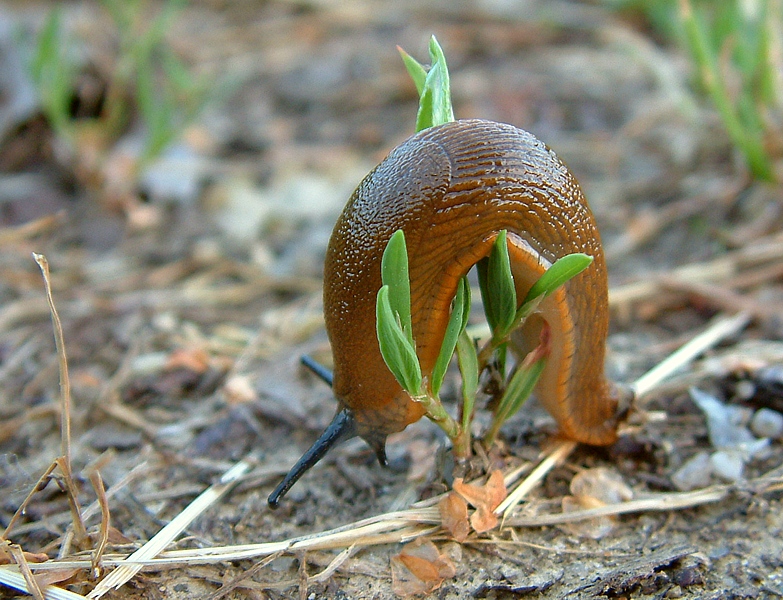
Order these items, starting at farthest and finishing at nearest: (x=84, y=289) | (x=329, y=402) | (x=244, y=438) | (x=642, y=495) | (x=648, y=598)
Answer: (x=84, y=289), (x=329, y=402), (x=244, y=438), (x=642, y=495), (x=648, y=598)

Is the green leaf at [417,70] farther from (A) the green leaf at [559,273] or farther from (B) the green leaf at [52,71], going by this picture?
(B) the green leaf at [52,71]

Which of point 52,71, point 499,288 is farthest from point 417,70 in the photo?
point 52,71

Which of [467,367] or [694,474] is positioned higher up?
[467,367]

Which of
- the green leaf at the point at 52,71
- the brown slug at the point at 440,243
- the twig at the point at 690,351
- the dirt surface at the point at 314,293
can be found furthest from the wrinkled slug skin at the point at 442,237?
the green leaf at the point at 52,71

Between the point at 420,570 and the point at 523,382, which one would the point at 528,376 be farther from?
the point at 420,570

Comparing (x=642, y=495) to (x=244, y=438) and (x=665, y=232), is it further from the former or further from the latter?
(x=665, y=232)

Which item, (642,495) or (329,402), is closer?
(642,495)

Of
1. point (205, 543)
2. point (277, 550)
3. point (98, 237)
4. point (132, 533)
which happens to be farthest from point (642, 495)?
point (98, 237)

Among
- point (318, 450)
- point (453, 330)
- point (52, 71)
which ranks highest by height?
point (52, 71)
